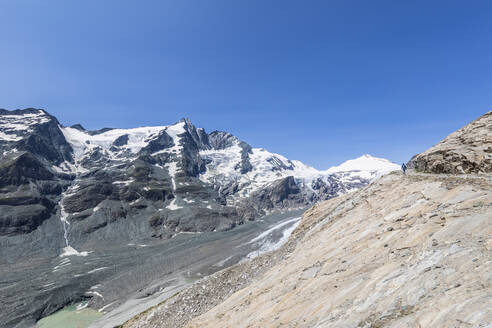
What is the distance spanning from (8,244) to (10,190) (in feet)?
224

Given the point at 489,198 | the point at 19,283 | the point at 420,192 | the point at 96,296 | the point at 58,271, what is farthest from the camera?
the point at 58,271

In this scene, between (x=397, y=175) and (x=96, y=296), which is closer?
(x=397, y=175)

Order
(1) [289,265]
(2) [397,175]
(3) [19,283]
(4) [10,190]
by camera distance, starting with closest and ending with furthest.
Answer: (1) [289,265]
(2) [397,175]
(3) [19,283]
(4) [10,190]

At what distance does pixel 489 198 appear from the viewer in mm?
12680

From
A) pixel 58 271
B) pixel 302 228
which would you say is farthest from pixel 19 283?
pixel 302 228

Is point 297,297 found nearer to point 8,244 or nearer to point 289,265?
point 289,265

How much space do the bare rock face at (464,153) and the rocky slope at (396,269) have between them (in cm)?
44

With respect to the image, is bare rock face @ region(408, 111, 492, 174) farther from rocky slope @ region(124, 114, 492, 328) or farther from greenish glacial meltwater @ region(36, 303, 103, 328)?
greenish glacial meltwater @ region(36, 303, 103, 328)

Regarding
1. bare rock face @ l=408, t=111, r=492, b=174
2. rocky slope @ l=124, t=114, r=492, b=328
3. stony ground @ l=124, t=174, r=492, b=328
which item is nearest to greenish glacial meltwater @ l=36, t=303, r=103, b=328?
rocky slope @ l=124, t=114, r=492, b=328

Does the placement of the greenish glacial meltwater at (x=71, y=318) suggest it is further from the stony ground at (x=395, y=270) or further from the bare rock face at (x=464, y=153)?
the bare rock face at (x=464, y=153)

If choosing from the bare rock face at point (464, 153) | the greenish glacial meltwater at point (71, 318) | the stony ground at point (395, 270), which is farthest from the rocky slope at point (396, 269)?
the greenish glacial meltwater at point (71, 318)

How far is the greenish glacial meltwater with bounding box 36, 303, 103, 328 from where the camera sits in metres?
68.7

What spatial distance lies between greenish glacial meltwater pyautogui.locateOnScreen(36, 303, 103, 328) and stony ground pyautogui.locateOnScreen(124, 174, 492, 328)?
71002 millimetres

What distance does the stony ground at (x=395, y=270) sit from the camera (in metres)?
8.34
